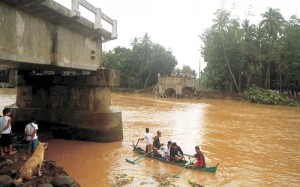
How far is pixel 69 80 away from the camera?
14.1 metres

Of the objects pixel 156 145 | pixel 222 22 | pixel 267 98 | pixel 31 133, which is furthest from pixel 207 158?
pixel 222 22

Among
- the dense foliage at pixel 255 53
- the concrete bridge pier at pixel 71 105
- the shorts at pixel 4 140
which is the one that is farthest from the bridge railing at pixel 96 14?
the dense foliage at pixel 255 53

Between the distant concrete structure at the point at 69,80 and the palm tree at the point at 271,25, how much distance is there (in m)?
41.0

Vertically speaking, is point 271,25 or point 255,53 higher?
point 271,25

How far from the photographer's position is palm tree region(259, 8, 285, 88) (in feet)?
155

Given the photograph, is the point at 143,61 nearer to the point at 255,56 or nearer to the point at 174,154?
the point at 255,56

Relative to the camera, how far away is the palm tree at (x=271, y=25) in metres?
47.2

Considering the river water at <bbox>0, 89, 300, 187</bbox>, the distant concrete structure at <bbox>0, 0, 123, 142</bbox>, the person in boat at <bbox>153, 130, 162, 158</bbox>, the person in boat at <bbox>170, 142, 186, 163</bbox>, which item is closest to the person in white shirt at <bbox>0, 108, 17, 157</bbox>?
the distant concrete structure at <bbox>0, 0, 123, 142</bbox>

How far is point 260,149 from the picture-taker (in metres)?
14.2

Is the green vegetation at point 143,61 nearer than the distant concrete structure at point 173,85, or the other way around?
the distant concrete structure at point 173,85

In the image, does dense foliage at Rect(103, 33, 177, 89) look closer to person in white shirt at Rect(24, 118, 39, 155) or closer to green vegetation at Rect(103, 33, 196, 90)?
green vegetation at Rect(103, 33, 196, 90)

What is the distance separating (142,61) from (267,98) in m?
28.7

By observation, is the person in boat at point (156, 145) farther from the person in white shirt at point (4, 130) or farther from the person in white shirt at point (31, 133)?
the person in white shirt at point (4, 130)

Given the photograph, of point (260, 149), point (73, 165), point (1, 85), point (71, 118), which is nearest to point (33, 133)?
point (73, 165)
